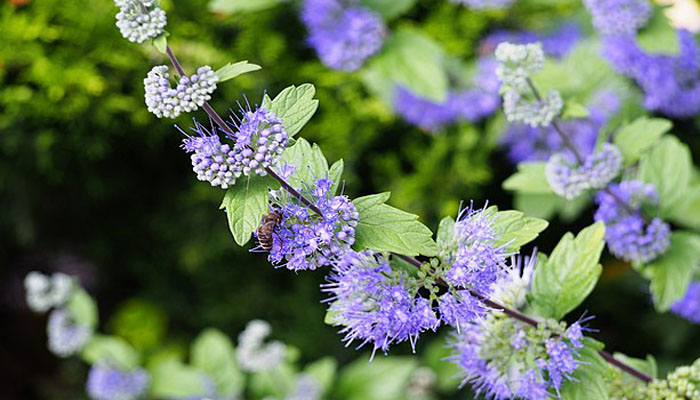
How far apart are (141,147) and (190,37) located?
47 cm

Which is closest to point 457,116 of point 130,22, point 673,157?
point 673,157

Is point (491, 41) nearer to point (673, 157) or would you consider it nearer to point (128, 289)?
point (673, 157)

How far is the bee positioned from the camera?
3.65ft

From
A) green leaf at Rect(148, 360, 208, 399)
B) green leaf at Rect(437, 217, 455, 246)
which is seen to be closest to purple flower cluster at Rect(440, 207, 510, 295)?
green leaf at Rect(437, 217, 455, 246)

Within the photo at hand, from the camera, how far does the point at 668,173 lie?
1.87m

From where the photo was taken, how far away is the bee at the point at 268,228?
1.11 m

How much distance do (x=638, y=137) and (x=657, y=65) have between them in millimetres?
586

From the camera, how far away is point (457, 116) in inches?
106

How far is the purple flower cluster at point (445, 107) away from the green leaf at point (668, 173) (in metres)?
0.77

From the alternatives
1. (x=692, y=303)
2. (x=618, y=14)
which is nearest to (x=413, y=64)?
(x=618, y=14)

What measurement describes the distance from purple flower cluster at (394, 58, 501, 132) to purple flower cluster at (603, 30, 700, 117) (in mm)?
467

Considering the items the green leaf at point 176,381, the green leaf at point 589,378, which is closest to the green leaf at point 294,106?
the green leaf at point 589,378

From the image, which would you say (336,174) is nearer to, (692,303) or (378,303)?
(378,303)

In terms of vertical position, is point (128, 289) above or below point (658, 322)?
below
